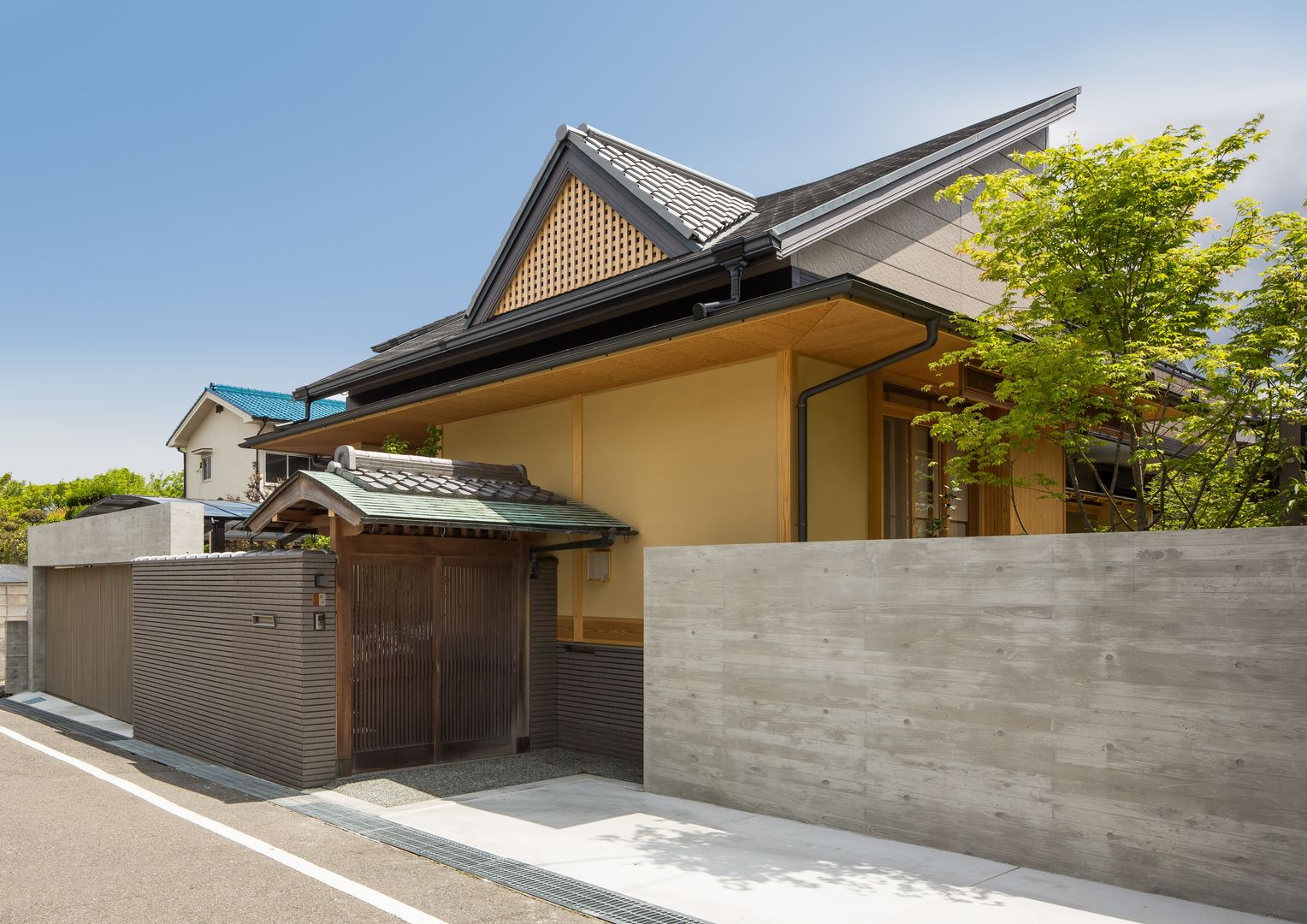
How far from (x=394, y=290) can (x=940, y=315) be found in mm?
24151

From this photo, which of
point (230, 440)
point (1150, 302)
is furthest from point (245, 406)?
point (1150, 302)

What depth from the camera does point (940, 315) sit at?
8.11 metres

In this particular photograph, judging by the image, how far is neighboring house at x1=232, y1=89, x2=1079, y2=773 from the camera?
8.87 metres

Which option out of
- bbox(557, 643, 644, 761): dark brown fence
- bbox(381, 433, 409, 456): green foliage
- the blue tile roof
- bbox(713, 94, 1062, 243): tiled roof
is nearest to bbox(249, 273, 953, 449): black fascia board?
bbox(713, 94, 1062, 243): tiled roof

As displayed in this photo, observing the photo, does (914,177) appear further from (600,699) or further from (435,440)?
(435,440)

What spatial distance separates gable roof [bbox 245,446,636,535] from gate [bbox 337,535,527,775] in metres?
0.64

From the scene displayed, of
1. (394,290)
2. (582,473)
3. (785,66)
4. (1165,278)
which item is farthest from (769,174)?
(394,290)

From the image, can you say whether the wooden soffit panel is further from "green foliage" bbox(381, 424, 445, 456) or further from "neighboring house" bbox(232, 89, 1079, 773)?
"green foliage" bbox(381, 424, 445, 456)

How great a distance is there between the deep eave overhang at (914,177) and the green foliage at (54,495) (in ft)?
112

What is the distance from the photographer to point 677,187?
11.8 meters

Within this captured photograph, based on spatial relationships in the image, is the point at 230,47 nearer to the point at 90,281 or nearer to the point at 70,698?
the point at 70,698

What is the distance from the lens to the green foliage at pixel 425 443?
44.5ft

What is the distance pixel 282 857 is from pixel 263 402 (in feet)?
91.2

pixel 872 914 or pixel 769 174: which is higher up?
pixel 769 174
